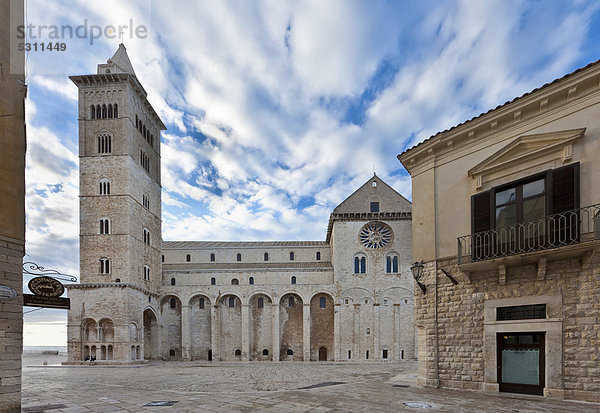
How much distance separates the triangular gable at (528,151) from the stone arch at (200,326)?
32.8 meters

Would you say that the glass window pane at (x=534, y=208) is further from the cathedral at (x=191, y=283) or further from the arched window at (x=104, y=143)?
the arched window at (x=104, y=143)

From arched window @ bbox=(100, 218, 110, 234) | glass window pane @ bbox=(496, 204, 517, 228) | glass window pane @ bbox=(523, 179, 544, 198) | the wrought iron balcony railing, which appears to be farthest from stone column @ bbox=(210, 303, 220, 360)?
glass window pane @ bbox=(523, 179, 544, 198)

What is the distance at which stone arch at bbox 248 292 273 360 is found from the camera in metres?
37.6

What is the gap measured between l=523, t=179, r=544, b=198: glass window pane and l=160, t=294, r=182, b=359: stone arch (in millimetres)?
35470

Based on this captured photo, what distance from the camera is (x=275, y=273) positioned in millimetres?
38438

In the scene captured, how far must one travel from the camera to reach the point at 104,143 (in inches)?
1359

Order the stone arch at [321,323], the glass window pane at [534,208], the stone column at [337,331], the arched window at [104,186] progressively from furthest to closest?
the stone arch at [321,323]
the stone column at [337,331]
the arched window at [104,186]
the glass window pane at [534,208]

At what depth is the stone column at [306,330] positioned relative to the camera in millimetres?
35891

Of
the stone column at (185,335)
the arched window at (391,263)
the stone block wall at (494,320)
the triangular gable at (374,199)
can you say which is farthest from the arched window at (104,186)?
the stone block wall at (494,320)

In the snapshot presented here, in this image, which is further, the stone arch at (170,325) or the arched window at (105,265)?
Answer: the stone arch at (170,325)


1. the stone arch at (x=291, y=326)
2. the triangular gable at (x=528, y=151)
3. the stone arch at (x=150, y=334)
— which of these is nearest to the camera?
the triangular gable at (x=528, y=151)

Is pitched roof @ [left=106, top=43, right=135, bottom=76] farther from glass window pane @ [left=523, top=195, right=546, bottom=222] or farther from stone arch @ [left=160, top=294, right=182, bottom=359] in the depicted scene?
glass window pane @ [left=523, top=195, right=546, bottom=222]

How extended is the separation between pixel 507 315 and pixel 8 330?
1307 centimetres

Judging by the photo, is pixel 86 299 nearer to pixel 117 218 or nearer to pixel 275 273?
pixel 117 218
